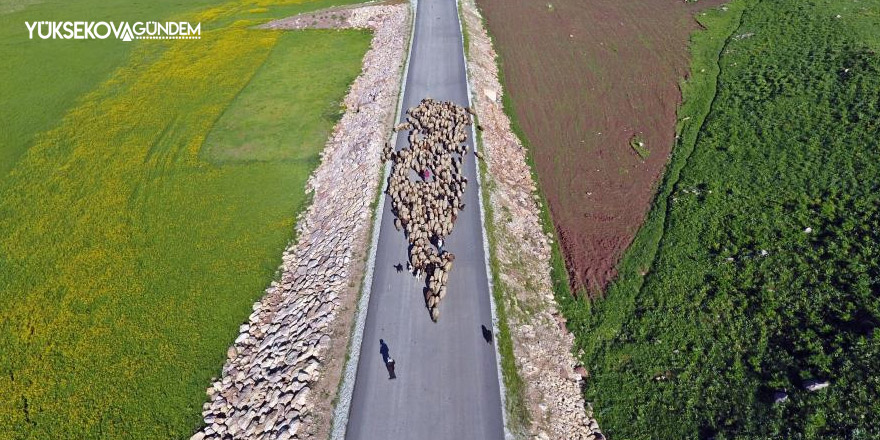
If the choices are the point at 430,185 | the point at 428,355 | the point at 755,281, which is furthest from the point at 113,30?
the point at 755,281

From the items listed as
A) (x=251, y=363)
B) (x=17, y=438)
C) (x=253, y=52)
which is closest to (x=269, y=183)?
(x=251, y=363)

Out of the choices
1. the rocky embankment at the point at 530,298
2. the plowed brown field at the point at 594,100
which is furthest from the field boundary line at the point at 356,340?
the plowed brown field at the point at 594,100

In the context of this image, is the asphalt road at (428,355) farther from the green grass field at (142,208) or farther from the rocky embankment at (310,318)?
the green grass field at (142,208)

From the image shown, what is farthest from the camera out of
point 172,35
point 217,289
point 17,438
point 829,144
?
point 172,35

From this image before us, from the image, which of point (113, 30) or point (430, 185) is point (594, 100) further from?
point (113, 30)

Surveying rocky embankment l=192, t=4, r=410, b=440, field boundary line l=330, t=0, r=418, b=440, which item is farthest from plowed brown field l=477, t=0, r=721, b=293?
rocky embankment l=192, t=4, r=410, b=440

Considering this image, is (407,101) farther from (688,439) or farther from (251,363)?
(688,439)
